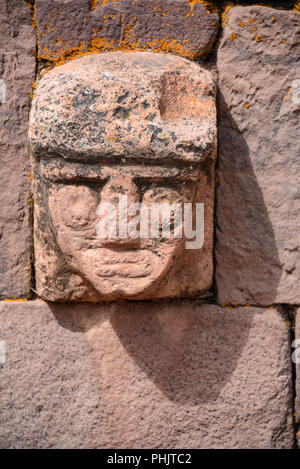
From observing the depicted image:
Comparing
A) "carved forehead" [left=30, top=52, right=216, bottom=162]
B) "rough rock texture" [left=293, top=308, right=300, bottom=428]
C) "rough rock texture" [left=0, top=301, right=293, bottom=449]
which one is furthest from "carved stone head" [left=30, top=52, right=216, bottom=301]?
"rough rock texture" [left=293, top=308, right=300, bottom=428]

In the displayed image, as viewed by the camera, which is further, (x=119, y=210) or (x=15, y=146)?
(x=15, y=146)

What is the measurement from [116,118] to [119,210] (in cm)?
20

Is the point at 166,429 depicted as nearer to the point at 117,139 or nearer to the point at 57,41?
the point at 117,139

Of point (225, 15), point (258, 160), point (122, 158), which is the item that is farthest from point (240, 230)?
point (225, 15)

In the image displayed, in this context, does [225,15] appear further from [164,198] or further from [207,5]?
[164,198]

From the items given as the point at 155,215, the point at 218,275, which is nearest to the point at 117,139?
the point at 155,215

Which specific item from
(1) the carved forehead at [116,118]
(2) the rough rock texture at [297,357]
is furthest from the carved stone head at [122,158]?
(2) the rough rock texture at [297,357]

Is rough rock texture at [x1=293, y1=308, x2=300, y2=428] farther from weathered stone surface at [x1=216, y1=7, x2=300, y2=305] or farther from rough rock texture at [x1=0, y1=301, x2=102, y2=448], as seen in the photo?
rough rock texture at [x1=0, y1=301, x2=102, y2=448]

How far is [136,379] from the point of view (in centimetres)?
122

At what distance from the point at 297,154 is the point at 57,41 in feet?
2.22

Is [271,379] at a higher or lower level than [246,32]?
lower

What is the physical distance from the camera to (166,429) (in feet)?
4.02

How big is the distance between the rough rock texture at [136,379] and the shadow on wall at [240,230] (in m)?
0.09
